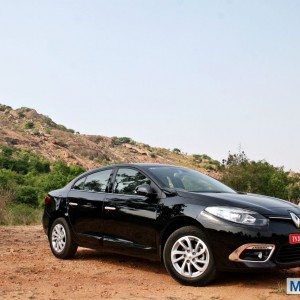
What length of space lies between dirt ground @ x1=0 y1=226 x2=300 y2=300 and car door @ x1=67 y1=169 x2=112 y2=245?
49 centimetres

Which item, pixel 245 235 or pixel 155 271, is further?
pixel 155 271

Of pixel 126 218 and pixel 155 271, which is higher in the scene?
pixel 126 218

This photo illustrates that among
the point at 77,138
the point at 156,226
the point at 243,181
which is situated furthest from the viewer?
the point at 77,138

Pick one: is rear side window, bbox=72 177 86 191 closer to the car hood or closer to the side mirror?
the side mirror

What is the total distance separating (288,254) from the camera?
7.01 metres

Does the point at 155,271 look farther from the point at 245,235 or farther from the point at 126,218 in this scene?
the point at 245,235

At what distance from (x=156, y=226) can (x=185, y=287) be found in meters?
0.90

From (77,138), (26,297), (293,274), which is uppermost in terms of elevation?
(77,138)

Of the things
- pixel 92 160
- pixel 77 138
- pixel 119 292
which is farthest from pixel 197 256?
pixel 77 138

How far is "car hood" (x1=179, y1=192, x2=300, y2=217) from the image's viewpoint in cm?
706

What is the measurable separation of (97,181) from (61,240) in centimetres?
Answer: 117

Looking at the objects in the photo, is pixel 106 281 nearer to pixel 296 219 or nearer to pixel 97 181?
pixel 97 181

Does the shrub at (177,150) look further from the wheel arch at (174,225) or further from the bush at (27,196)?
the wheel arch at (174,225)

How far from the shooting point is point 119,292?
22.5 feet
